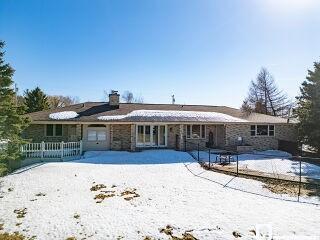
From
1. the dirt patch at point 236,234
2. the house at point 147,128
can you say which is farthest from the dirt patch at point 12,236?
the house at point 147,128

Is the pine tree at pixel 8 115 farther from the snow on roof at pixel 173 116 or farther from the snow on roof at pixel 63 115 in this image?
the snow on roof at pixel 173 116

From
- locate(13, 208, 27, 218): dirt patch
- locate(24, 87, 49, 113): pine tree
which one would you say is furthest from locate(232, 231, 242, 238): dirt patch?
locate(24, 87, 49, 113): pine tree

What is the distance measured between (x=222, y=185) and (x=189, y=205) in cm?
328

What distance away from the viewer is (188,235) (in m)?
8.24

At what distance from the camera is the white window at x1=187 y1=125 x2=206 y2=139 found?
25688mm

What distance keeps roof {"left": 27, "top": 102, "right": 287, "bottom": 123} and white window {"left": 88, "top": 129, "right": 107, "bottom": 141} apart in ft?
3.71

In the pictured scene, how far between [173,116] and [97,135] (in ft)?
22.3

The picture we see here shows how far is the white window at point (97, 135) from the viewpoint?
74.5ft

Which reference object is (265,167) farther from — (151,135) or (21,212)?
(21,212)

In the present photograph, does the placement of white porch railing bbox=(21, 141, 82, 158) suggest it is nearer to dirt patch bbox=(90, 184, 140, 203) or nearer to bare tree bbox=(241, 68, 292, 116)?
dirt patch bbox=(90, 184, 140, 203)

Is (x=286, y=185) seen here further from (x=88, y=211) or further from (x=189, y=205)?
(x=88, y=211)

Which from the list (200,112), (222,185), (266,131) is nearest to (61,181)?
(222,185)

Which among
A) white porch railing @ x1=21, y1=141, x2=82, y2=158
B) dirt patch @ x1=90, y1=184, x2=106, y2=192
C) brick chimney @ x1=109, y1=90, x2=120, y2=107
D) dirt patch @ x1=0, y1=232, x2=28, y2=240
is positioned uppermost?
brick chimney @ x1=109, y1=90, x2=120, y2=107

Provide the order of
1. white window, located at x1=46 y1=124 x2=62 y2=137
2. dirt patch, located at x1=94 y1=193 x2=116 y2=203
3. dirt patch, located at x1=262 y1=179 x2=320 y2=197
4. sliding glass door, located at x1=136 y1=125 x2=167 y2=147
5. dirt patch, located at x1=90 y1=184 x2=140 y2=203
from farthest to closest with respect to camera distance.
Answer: sliding glass door, located at x1=136 y1=125 x2=167 y2=147 → white window, located at x1=46 y1=124 x2=62 y2=137 → dirt patch, located at x1=262 y1=179 x2=320 y2=197 → dirt patch, located at x1=90 y1=184 x2=140 y2=203 → dirt patch, located at x1=94 y1=193 x2=116 y2=203
